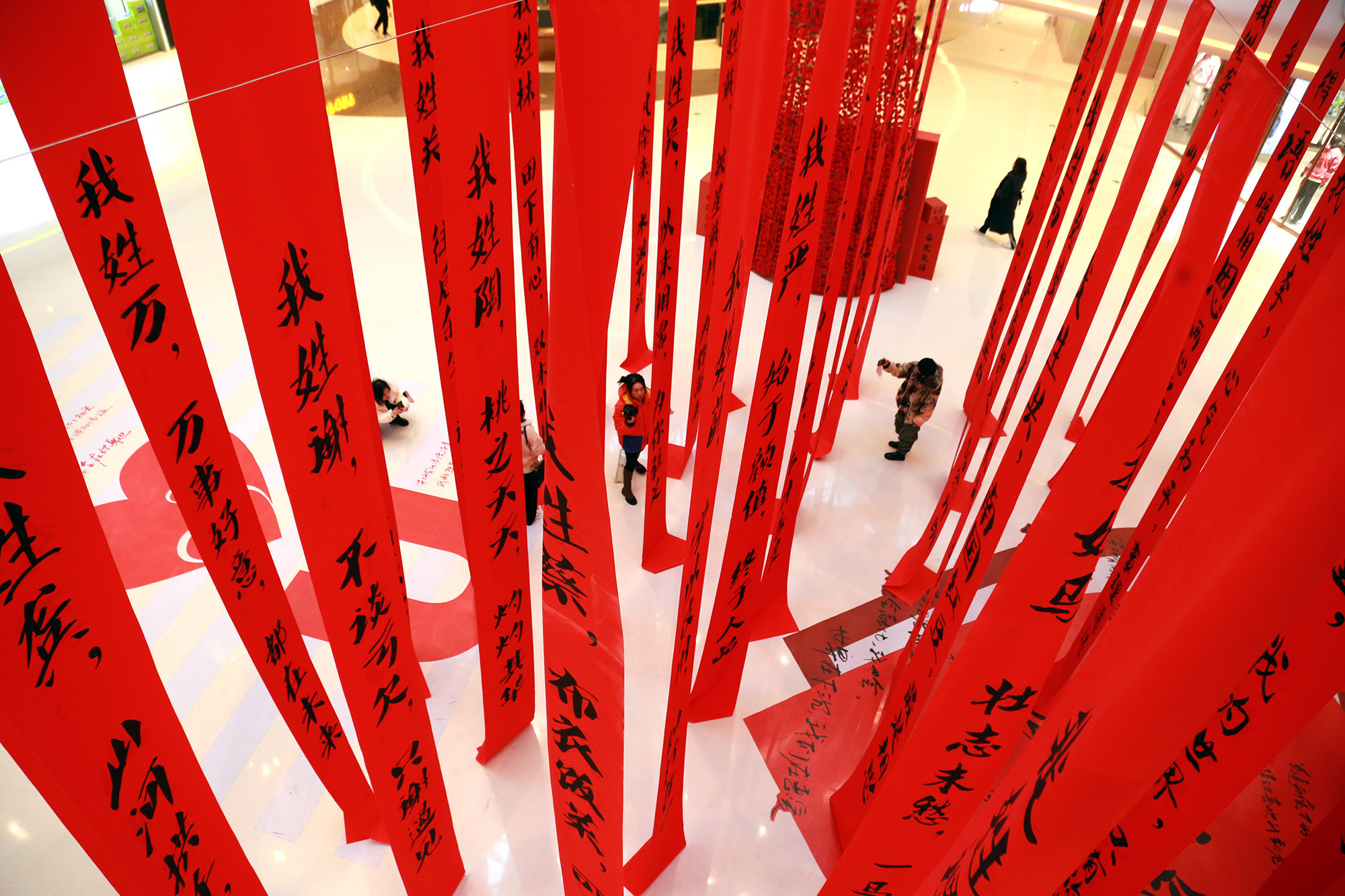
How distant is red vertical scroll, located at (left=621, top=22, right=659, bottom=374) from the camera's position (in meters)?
2.44

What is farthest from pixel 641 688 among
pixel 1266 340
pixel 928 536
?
pixel 1266 340

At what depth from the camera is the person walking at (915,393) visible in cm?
455

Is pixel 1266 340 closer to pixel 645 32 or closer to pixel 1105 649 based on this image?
pixel 1105 649

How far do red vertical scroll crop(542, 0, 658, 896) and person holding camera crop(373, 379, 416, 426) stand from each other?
10.1 feet

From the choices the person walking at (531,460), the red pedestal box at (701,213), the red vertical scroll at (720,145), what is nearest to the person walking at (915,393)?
the red vertical scroll at (720,145)

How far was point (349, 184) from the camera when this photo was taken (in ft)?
24.1

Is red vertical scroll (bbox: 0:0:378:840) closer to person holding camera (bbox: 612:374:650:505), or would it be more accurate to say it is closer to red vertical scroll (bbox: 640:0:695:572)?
red vertical scroll (bbox: 640:0:695:572)

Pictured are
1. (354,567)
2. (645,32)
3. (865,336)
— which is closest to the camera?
(645,32)

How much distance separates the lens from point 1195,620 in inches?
37.7

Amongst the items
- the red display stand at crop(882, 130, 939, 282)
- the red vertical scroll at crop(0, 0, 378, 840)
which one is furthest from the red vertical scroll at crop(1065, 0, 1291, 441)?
the red display stand at crop(882, 130, 939, 282)

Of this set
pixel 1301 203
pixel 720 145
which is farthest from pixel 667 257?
pixel 1301 203

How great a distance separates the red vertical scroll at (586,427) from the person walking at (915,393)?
326cm

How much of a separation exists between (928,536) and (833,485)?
118 cm

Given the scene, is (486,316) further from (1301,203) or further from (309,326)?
(1301,203)
